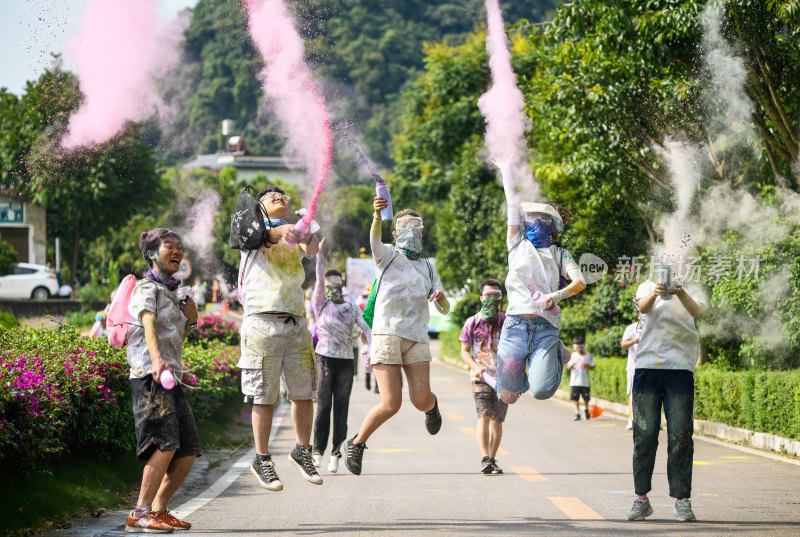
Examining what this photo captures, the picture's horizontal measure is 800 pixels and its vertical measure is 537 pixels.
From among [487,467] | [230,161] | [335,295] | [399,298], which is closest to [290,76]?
[399,298]

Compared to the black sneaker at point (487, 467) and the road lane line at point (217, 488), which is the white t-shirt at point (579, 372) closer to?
the road lane line at point (217, 488)

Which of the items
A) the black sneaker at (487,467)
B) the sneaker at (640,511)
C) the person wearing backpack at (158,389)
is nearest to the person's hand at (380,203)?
the person wearing backpack at (158,389)

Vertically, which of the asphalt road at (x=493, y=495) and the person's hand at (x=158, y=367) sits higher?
the person's hand at (x=158, y=367)

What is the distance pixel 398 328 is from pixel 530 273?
1.09 metres

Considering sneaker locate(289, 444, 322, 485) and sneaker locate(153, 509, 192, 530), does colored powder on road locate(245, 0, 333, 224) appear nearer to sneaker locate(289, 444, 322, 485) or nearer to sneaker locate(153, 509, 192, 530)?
sneaker locate(289, 444, 322, 485)

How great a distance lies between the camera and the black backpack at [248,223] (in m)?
7.26

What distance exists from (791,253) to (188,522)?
32.3ft

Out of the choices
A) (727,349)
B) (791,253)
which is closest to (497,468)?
A: (791,253)

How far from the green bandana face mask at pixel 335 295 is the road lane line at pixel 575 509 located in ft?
12.7

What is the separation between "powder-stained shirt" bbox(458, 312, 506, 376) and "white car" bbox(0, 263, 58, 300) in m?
33.1

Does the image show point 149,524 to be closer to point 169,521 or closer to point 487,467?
point 169,521

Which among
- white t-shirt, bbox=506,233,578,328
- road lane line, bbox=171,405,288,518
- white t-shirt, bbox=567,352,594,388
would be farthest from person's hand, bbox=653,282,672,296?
white t-shirt, bbox=567,352,594,388

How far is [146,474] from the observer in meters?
7.09

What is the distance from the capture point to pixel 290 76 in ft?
27.1
